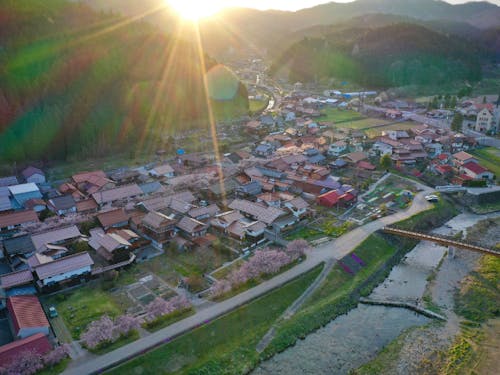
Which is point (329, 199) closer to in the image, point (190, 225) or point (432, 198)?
point (432, 198)

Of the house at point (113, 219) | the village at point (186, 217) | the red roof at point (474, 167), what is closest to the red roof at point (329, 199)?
the village at point (186, 217)

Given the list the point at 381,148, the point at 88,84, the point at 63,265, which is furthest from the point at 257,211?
the point at 88,84

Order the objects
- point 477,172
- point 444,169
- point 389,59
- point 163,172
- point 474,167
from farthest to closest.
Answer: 1. point 389,59
2. point 163,172
3. point 444,169
4. point 474,167
5. point 477,172

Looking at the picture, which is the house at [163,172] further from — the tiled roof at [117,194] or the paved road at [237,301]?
the paved road at [237,301]

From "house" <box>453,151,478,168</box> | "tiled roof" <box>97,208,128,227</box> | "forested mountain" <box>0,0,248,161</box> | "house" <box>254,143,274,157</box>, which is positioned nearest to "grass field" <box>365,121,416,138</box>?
"house" <box>453,151,478,168</box>

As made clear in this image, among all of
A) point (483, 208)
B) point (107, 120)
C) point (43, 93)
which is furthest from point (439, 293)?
point (43, 93)
